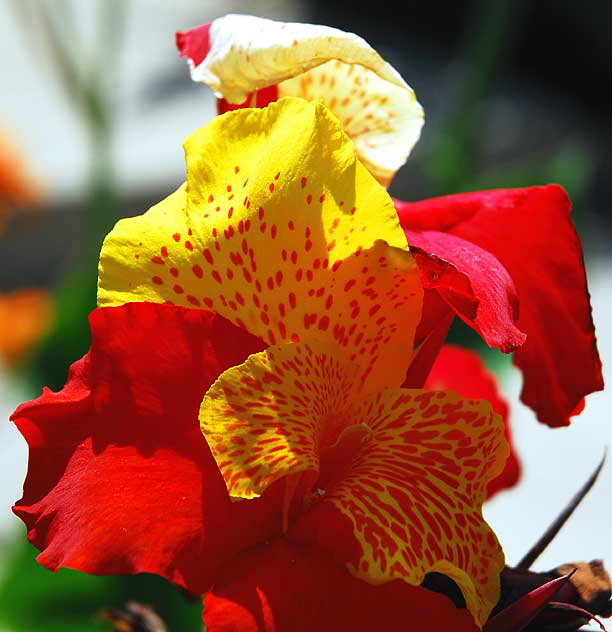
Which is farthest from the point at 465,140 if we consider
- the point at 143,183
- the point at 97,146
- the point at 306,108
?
the point at 143,183

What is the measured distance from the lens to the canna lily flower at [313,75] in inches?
17.6

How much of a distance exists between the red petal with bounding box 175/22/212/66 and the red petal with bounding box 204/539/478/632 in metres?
0.22

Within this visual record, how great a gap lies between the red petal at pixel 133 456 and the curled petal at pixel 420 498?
45 mm

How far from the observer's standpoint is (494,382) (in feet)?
2.10

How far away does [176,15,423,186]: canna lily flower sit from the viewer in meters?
0.45

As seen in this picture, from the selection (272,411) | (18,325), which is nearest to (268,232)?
(272,411)

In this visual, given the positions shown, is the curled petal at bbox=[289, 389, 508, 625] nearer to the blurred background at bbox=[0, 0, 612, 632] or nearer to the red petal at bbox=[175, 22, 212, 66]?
the red petal at bbox=[175, 22, 212, 66]

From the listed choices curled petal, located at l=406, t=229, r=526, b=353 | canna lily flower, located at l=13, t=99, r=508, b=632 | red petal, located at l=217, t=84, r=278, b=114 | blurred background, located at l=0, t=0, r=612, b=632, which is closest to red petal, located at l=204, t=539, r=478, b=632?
canna lily flower, located at l=13, t=99, r=508, b=632

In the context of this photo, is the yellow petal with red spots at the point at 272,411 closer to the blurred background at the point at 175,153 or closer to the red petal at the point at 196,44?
the red petal at the point at 196,44

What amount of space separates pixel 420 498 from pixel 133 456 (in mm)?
113

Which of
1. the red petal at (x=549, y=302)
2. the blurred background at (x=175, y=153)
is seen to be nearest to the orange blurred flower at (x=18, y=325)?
the blurred background at (x=175, y=153)

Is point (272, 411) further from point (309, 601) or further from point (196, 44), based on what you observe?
point (196, 44)

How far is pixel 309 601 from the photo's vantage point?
0.41m

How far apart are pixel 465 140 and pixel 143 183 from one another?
5.38 ft
